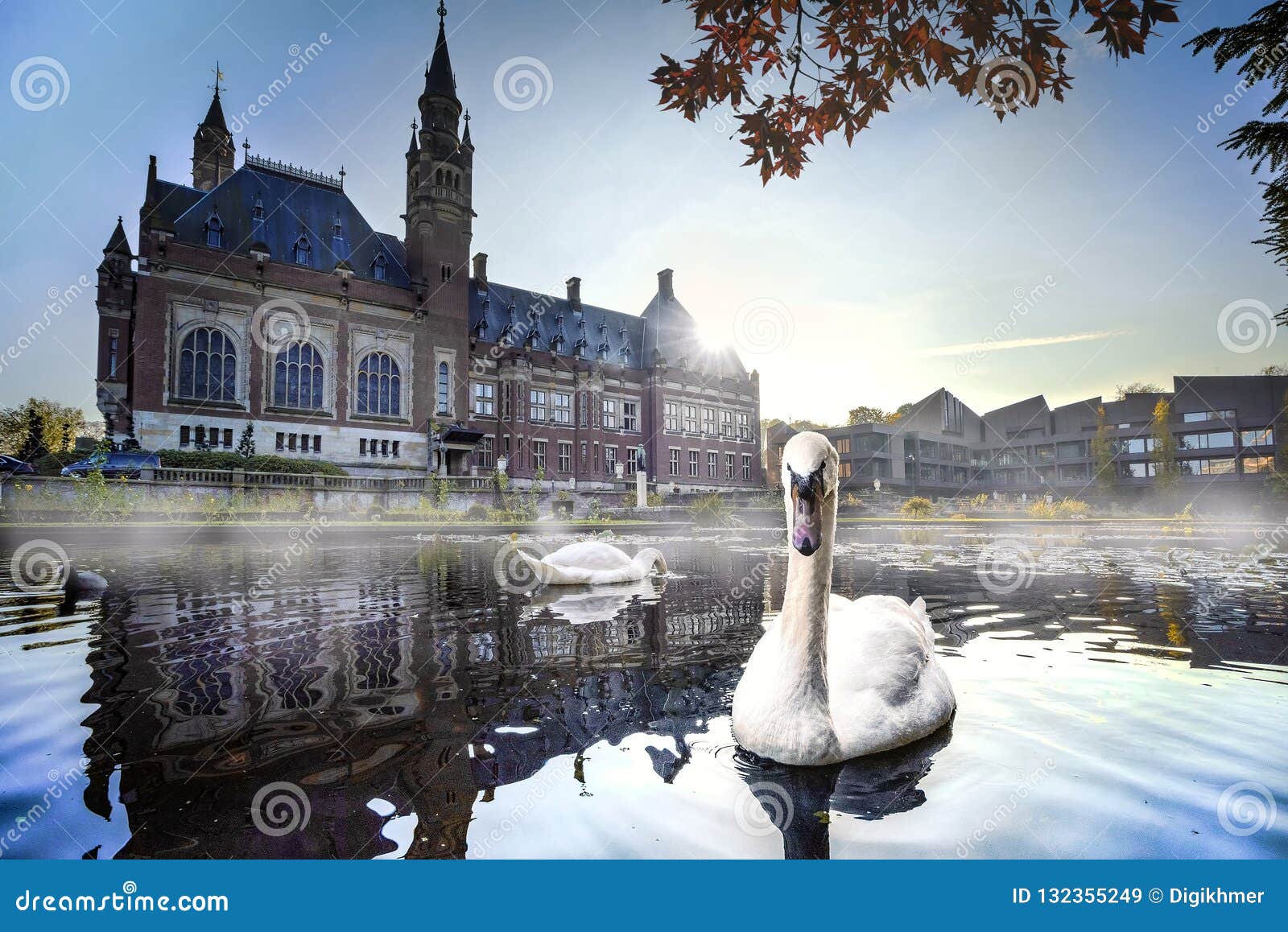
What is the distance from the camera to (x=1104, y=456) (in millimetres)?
50156

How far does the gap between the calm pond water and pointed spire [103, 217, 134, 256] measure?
4359 cm

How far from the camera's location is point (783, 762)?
2.52 metres

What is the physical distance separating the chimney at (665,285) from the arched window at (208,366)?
35.6 m

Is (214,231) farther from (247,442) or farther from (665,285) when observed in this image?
(665,285)

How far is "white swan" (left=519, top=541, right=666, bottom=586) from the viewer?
8.37 meters

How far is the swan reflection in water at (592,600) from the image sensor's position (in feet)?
20.9

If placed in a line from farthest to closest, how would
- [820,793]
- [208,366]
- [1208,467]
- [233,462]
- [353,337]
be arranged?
[1208,467] → [353,337] → [208,366] → [233,462] → [820,793]

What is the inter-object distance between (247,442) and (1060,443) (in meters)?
68.9

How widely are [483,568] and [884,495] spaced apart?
32.4 metres

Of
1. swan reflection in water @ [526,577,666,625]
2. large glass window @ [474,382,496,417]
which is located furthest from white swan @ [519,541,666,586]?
large glass window @ [474,382,496,417]

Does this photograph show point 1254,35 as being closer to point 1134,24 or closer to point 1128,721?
point 1134,24

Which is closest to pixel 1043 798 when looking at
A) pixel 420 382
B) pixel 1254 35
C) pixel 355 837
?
pixel 355 837

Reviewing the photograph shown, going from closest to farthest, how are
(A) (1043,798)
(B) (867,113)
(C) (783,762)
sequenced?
1. (A) (1043,798)
2. (C) (783,762)
3. (B) (867,113)

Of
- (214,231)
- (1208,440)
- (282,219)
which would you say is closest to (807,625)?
(214,231)
